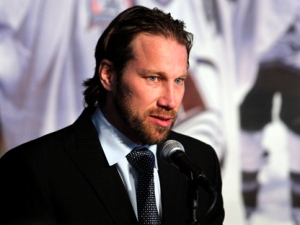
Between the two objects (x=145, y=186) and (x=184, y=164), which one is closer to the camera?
(x=184, y=164)

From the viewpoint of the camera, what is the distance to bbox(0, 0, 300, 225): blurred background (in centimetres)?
293

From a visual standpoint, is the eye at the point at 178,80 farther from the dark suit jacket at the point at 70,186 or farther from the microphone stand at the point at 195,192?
the microphone stand at the point at 195,192

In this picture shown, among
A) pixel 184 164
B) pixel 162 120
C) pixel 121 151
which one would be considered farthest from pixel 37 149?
pixel 184 164

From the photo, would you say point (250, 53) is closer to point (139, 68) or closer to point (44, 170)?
point (139, 68)

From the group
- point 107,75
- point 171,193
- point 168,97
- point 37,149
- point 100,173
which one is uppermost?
point 107,75

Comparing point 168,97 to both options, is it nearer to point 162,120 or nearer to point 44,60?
point 162,120

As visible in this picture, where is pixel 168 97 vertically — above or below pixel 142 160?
above

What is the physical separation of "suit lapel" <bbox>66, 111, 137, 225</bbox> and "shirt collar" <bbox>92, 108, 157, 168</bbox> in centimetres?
2

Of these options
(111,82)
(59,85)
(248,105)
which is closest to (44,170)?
Result: (111,82)

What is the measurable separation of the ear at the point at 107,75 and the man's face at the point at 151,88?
0.28 feet

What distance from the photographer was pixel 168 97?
2004mm

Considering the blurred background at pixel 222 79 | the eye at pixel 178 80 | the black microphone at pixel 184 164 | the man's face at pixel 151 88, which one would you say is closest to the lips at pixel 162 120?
the man's face at pixel 151 88

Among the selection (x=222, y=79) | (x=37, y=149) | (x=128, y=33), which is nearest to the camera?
(x=37, y=149)

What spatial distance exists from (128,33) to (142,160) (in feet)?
1.44
